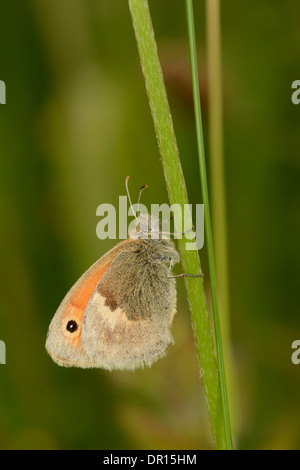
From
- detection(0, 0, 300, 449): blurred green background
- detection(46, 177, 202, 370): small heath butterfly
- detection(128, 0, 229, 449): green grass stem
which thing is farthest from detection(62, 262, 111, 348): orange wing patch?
detection(128, 0, 229, 449): green grass stem

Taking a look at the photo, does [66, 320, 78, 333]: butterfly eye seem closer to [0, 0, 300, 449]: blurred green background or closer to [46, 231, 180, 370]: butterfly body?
[46, 231, 180, 370]: butterfly body

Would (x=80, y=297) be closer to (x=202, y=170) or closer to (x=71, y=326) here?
(x=71, y=326)

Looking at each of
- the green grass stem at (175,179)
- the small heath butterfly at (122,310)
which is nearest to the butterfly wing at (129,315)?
the small heath butterfly at (122,310)

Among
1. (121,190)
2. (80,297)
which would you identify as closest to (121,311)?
(80,297)
